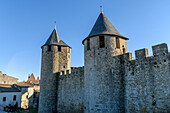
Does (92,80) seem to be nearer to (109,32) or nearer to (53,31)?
(109,32)

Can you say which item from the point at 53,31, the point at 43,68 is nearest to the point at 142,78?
the point at 43,68

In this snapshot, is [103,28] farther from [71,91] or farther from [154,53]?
[71,91]

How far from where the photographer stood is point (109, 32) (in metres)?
11.7

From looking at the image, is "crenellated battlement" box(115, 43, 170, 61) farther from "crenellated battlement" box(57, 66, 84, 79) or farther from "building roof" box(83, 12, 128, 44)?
"crenellated battlement" box(57, 66, 84, 79)

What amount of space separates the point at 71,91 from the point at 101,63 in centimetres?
596

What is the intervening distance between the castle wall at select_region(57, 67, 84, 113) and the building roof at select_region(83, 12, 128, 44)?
4138mm

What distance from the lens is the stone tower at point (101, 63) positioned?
34.7 feet

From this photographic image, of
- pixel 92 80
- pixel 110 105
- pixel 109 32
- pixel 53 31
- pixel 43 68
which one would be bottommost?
pixel 110 105

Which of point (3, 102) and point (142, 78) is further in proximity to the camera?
point (3, 102)

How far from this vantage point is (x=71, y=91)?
50.8 ft

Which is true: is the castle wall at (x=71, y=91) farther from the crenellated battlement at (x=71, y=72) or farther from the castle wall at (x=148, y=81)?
the castle wall at (x=148, y=81)

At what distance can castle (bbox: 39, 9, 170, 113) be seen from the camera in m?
8.75

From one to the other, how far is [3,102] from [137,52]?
24.3 meters

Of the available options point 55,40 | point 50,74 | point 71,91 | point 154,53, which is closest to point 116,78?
point 154,53
